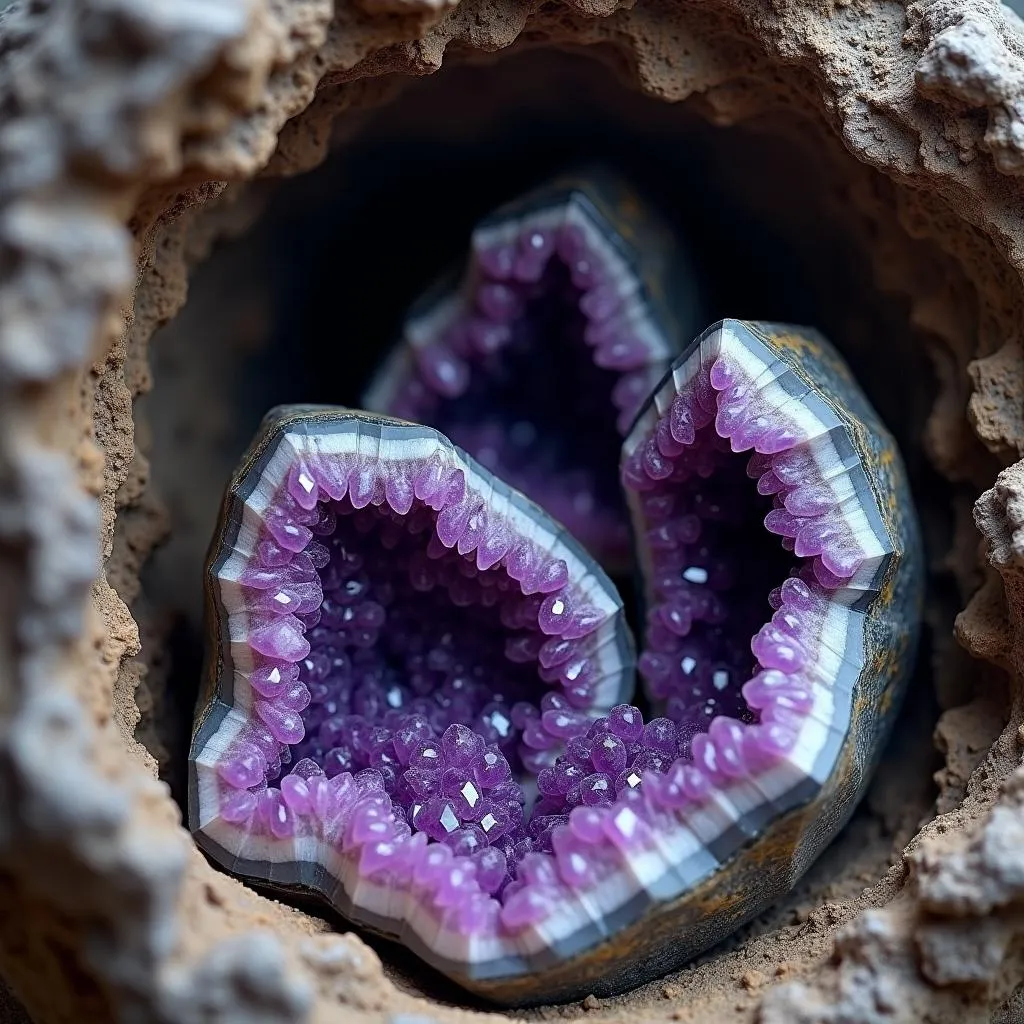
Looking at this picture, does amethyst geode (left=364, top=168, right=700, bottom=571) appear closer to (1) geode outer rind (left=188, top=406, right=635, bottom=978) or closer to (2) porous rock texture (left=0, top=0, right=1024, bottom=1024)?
(2) porous rock texture (left=0, top=0, right=1024, bottom=1024)

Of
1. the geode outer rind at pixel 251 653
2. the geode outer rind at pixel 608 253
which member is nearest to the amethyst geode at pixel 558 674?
the geode outer rind at pixel 251 653

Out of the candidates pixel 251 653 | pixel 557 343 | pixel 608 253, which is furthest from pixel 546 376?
pixel 251 653

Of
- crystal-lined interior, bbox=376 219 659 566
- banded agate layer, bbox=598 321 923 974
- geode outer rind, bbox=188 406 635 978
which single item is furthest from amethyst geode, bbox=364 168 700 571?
geode outer rind, bbox=188 406 635 978

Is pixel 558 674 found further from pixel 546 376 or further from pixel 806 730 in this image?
pixel 546 376

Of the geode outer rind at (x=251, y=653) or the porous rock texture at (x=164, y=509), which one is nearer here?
the porous rock texture at (x=164, y=509)

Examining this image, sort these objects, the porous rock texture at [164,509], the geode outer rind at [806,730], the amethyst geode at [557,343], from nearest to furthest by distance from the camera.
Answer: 1. the porous rock texture at [164,509]
2. the geode outer rind at [806,730]
3. the amethyst geode at [557,343]

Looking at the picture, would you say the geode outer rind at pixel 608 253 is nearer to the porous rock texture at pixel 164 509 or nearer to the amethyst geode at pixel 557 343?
the amethyst geode at pixel 557 343

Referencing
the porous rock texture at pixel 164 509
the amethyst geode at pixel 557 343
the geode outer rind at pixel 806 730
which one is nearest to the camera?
the porous rock texture at pixel 164 509
